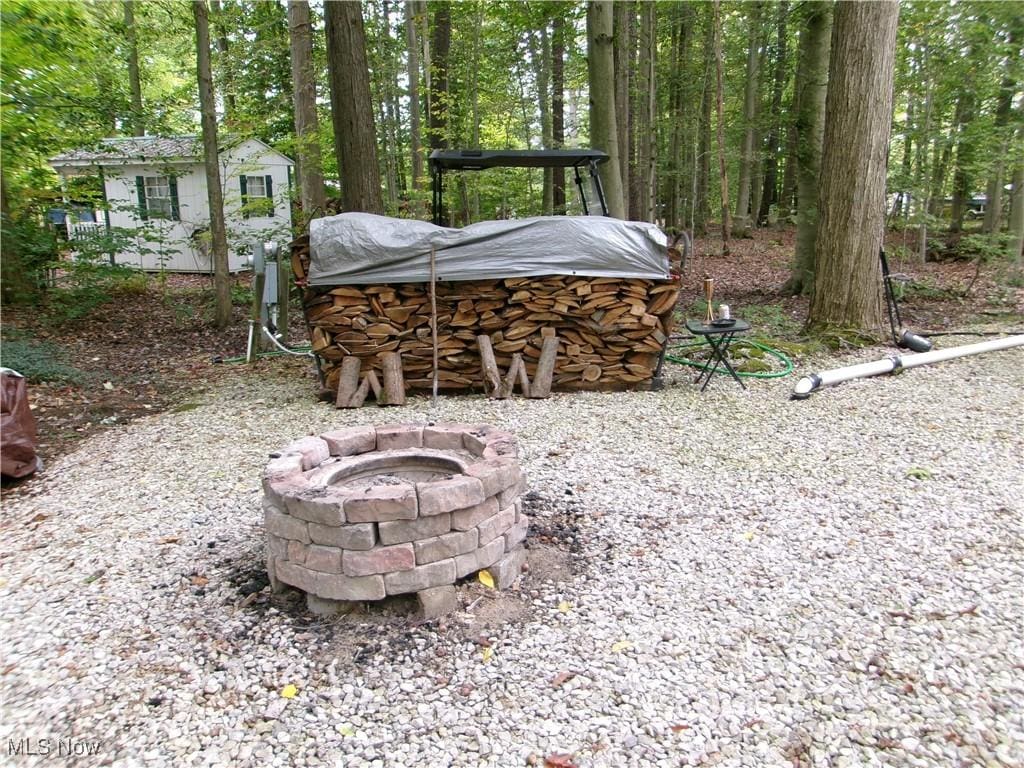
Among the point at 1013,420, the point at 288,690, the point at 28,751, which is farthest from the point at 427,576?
the point at 1013,420

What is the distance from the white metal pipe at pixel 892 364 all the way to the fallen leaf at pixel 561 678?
4010 mm

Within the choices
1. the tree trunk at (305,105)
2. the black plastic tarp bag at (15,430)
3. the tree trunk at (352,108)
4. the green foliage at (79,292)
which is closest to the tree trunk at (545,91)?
the tree trunk at (305,105)

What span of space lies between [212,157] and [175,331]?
251cm

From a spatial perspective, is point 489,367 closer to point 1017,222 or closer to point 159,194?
point 1017,222

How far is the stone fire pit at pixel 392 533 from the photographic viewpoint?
2.40m

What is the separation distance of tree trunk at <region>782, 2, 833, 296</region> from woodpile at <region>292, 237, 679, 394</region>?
426cm

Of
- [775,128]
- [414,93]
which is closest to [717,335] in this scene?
[414,93]

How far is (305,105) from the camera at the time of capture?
986cm

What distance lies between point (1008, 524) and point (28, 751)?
404cm

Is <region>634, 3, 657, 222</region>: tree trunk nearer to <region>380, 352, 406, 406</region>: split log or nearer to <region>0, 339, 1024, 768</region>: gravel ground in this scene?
<region>380, 352, 406, 406</region>: split log

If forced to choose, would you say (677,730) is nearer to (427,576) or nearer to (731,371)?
(427,576)

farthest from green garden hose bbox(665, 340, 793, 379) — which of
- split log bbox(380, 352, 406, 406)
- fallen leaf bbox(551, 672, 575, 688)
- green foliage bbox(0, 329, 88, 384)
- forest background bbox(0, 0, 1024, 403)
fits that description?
green foliage bbox(0, 329, 88, 384)

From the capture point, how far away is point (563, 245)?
5.48 m

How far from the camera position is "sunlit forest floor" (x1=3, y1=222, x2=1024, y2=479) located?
6.05 m
